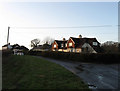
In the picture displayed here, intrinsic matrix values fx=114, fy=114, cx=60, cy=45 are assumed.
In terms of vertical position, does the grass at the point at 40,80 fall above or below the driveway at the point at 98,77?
above

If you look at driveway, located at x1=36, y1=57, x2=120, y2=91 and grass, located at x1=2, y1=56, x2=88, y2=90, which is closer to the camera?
grass, located at x1=2, y1=56, x2=88, y2=90

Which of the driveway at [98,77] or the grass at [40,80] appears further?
the driveway at [98,77]

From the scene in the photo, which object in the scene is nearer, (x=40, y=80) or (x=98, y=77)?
(x=40, y=80)

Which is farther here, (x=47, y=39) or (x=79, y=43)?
(x=47, y=39)

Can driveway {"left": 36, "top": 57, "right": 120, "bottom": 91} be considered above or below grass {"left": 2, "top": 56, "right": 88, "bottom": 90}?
below

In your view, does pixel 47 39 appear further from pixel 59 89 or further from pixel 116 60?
pixel 59 89

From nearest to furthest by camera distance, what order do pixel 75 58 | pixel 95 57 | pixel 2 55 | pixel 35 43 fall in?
pixel 2 55, pixel 95 57, pixel 75 58, pixel 35 43

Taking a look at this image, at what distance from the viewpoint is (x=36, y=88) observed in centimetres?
614

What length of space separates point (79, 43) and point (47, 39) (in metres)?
48.4

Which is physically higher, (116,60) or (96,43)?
(96,43)

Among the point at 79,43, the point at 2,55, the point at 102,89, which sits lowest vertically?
the point at 102,89

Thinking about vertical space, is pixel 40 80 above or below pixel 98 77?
above

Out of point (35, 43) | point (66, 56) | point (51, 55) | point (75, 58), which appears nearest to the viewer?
point (75, 58)

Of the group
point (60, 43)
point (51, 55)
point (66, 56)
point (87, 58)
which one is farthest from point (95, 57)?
point (60, 43)
